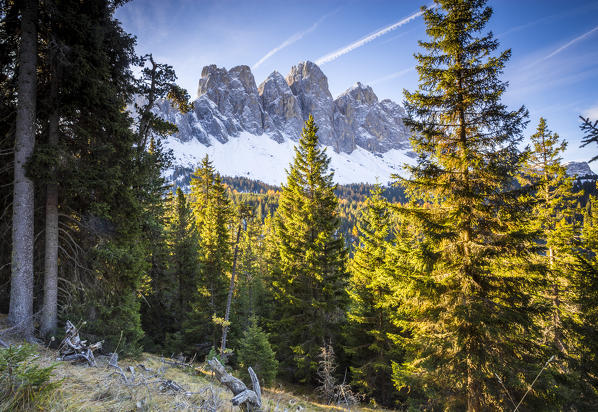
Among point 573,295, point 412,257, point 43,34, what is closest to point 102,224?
point 43,34

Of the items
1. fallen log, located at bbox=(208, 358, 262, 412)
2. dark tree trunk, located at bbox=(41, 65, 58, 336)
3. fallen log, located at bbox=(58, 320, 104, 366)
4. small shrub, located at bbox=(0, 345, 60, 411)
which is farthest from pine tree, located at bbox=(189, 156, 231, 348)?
small shrub, located at bbox=(0, 345, 60, 411)

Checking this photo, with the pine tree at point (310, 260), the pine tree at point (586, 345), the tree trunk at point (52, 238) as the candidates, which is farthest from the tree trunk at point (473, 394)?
the tree trunk at point (52, 238)

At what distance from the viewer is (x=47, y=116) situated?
661cm

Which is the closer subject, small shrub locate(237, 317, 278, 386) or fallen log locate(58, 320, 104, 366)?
fallen log locate(58, 320, 104, 366)

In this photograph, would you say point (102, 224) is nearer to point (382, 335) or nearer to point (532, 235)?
point (532, 235)

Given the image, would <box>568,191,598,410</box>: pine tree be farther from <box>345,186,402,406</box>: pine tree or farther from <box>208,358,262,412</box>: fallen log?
<box>208,358,262,412</box>: fallen log

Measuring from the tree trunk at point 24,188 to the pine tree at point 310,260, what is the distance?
10075mm

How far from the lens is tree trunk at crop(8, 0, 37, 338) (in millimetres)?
5848

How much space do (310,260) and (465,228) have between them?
820 centimetres

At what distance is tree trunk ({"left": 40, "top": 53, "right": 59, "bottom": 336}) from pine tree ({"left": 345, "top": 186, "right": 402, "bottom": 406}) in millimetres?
11794

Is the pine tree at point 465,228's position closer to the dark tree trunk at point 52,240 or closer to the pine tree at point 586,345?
the pine tree at point 586,345

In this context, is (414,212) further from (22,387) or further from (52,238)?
(52,238)

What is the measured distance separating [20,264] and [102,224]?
1805 millimetres

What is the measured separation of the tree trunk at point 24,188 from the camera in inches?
230
